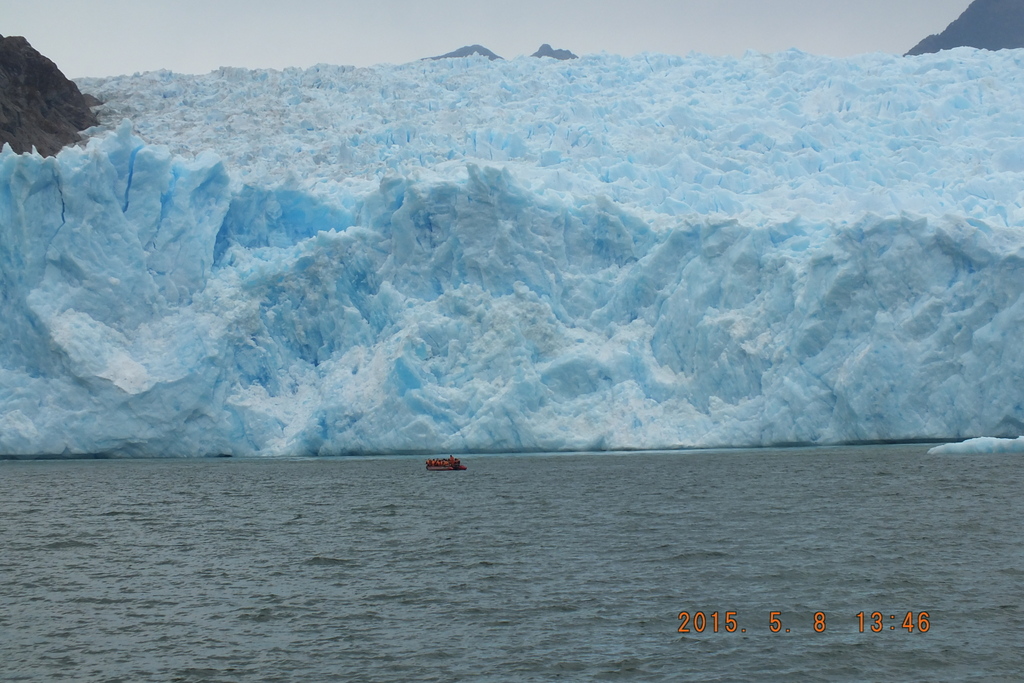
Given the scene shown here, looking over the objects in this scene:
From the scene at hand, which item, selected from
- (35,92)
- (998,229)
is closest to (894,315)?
(998,229)

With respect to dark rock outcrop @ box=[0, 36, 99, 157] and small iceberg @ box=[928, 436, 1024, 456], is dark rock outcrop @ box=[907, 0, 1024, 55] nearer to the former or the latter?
small iceberg @ box=[928, 436, 1024, 456]

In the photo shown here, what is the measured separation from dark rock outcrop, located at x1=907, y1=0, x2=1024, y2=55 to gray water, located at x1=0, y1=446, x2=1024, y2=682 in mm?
48709

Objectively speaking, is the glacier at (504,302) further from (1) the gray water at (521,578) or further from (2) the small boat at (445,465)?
(1) the gray water at (521,578)

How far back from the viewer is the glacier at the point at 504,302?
950 inches

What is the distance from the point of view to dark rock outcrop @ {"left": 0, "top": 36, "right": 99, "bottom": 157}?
104 ft

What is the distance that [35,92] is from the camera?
3362cm

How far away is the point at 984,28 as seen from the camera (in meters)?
63.7

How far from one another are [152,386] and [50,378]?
96.2 inches

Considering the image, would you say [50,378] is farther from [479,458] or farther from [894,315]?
[894,315]

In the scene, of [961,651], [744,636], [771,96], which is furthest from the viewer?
[771,96]

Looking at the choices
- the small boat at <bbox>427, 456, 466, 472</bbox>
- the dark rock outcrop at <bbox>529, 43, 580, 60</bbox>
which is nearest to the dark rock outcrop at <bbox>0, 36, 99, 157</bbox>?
the small boat at <bbox>427, 456, 466, 472</bbox>

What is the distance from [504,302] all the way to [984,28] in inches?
1949

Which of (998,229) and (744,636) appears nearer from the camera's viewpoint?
(744,636)

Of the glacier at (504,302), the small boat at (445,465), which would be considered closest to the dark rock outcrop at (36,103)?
the glacier at (504,302)
